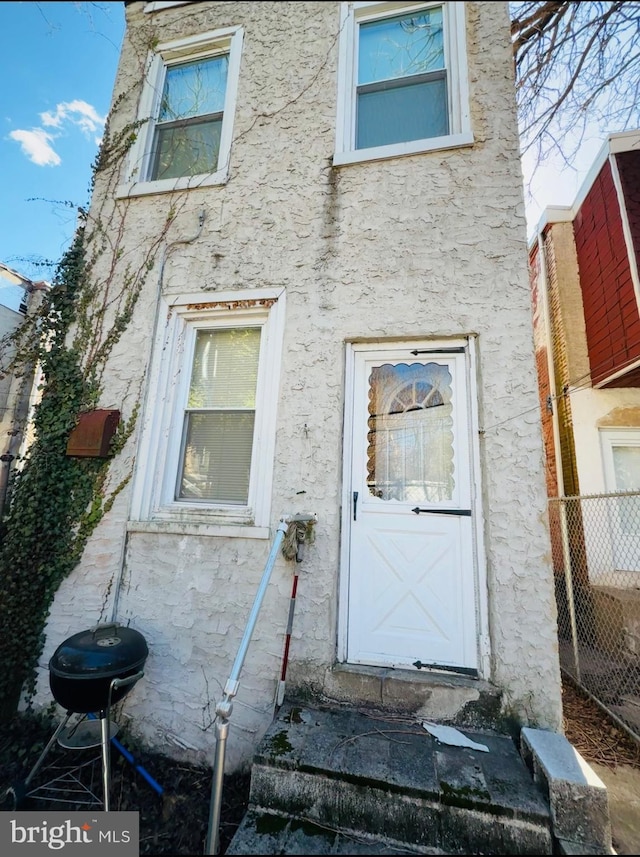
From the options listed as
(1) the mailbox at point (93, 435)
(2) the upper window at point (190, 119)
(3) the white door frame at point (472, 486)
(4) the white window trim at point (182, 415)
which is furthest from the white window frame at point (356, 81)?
(1) the mailbox at point (93, 435)

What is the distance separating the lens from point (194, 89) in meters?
4.18

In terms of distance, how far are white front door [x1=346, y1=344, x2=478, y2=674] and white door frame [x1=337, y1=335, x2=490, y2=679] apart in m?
0.03

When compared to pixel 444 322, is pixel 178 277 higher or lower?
higher

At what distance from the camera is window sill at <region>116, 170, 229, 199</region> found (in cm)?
362

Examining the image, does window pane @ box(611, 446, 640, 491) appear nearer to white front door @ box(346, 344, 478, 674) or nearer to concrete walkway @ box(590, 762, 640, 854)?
concrete walkway @ box(590, 762, 640, 854)

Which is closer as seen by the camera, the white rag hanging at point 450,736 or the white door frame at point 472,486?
the white rag hanging at point 450,736

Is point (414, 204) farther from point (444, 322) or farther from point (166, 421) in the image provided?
point (166, 421)

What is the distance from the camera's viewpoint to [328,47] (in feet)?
12.1

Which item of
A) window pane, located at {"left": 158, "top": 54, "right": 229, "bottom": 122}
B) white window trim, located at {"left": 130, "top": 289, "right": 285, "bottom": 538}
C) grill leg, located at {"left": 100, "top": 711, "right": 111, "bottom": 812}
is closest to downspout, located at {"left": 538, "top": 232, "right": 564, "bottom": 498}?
white window trim, located at {"left": 130, "top": 289, "right": 285, "bottom": 538}

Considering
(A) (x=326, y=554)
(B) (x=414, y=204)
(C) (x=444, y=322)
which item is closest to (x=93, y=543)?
(A) (x=326, y=554)

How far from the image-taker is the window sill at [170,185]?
3615 millimetres

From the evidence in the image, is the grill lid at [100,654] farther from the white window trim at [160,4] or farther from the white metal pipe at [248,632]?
the white window trim at [160,4]

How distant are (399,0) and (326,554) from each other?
5209 millimetres

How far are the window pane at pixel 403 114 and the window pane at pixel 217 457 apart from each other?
287 centimetres
